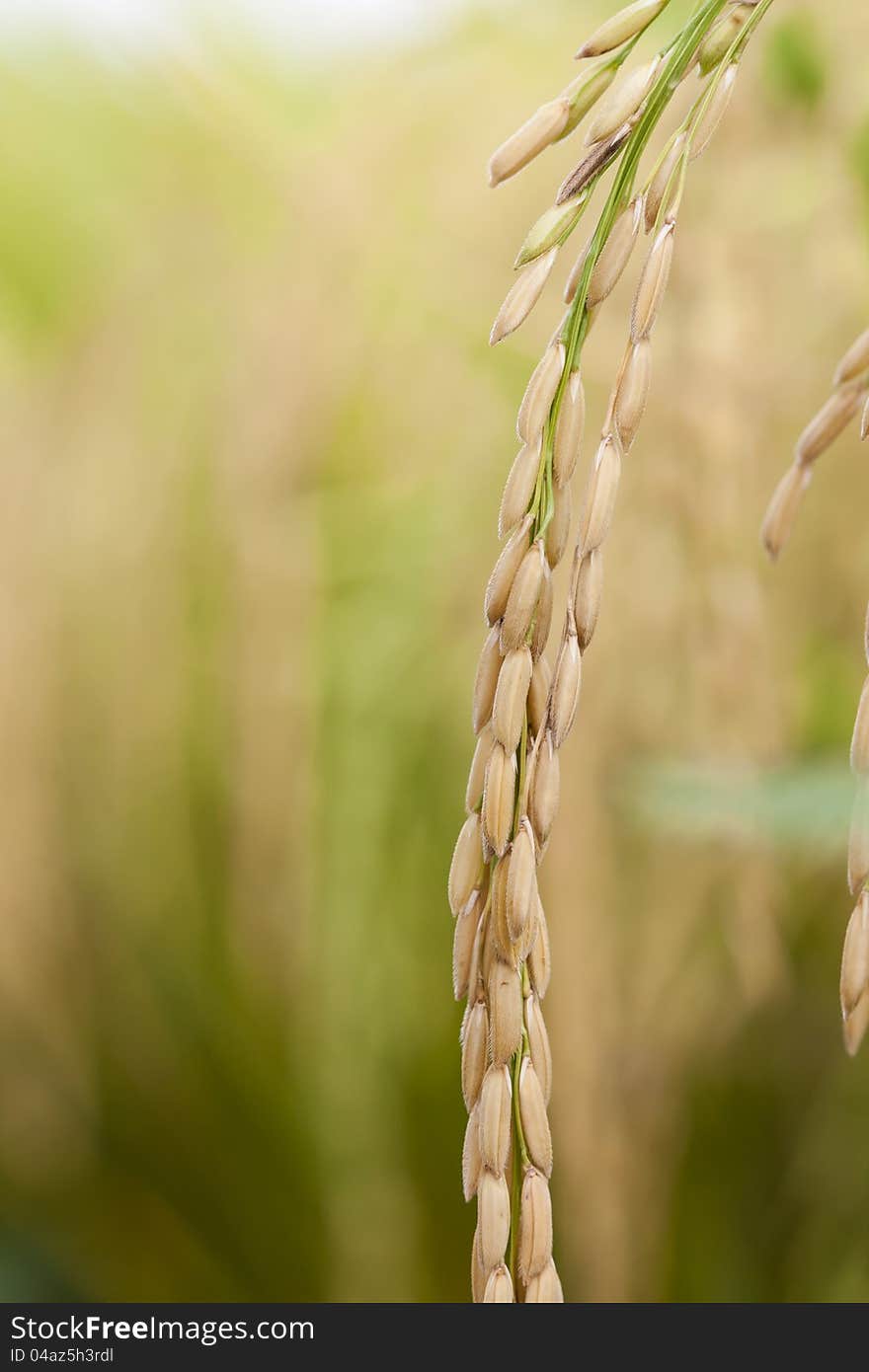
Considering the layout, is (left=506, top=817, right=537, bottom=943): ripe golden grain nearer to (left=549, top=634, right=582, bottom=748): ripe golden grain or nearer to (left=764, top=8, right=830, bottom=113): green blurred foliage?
(left=549, top=634, right=582, bottom=748): ripe golden grain

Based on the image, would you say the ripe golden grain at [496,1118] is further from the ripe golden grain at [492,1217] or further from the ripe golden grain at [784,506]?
the ripe golden grain at [784,506]

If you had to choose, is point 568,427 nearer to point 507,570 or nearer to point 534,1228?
point 507,570

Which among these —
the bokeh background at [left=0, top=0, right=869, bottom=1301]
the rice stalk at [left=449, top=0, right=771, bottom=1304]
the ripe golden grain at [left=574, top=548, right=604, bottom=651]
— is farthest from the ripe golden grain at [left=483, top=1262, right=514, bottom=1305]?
the bokeh background at [left=0, top=0, right=869, bottom=1301]

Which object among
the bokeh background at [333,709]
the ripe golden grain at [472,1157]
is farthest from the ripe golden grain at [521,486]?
the bokeh background at [333,709]

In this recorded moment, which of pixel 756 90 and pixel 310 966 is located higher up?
pixel 756 90

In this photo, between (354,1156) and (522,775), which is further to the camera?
(354,1156)

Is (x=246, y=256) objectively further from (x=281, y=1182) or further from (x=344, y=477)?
(x=281, y=1182)

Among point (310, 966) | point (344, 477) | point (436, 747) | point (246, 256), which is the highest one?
point (246, 256)

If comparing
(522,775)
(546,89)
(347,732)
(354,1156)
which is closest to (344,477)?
(347,732)
